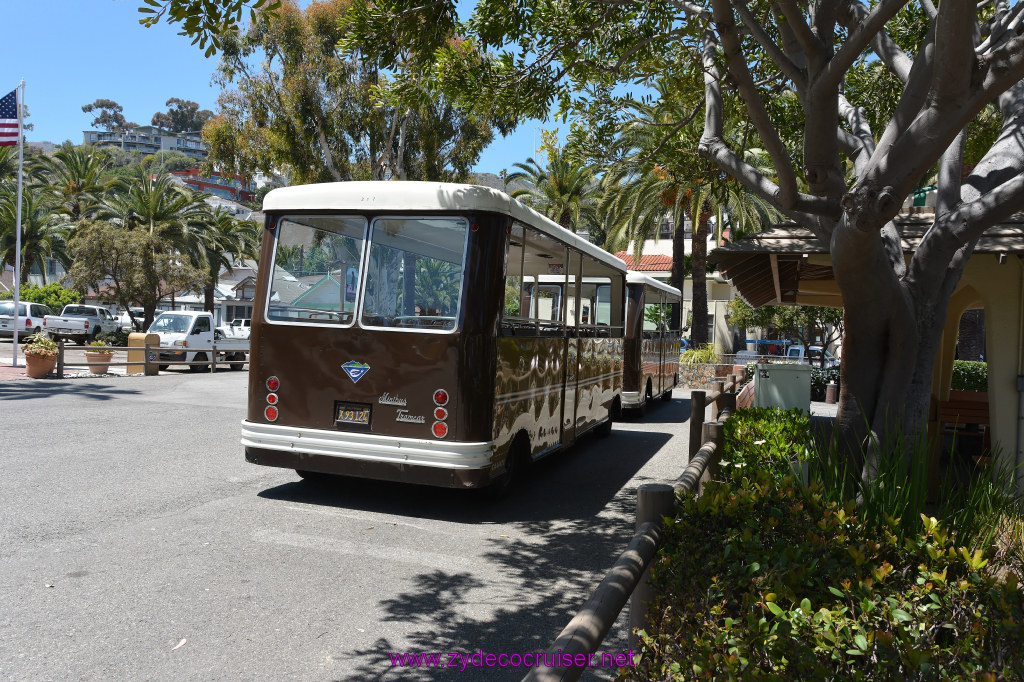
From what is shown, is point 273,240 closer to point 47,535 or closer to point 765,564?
point 47,535

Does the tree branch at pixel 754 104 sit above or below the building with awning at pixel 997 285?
above

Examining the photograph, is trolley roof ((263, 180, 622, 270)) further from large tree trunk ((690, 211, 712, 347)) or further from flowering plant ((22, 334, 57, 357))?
large tree trunk ((690, 211, 712, 347))

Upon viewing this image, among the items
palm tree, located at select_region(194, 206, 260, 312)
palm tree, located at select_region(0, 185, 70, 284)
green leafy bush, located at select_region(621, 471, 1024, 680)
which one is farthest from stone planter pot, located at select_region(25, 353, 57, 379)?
palm tree, located at select_region(0, 185, 70, 284)

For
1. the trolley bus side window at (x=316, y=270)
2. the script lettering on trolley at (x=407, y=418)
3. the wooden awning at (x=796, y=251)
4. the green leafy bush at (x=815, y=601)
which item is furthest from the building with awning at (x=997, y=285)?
the green leafy bush at (x=815, y=601)

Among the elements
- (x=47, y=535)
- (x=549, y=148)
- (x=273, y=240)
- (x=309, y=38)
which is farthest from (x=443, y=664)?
(x=309, y=38)

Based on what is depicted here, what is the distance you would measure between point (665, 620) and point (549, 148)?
426 inches

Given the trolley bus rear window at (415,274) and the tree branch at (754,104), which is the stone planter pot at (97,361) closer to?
the trolley bus rear window at (415,274)

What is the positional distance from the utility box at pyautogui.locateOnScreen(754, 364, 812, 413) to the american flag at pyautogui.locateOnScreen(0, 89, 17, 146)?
2117 centimetres

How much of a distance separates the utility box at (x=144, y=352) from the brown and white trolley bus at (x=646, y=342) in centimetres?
1407

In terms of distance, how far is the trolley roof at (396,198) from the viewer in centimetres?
767

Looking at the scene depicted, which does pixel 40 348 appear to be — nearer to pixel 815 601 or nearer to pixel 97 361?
pixel 97 361

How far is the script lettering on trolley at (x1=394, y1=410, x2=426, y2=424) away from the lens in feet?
25.2

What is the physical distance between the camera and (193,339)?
2795 cm

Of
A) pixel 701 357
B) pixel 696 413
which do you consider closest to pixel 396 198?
pixel 696 413
